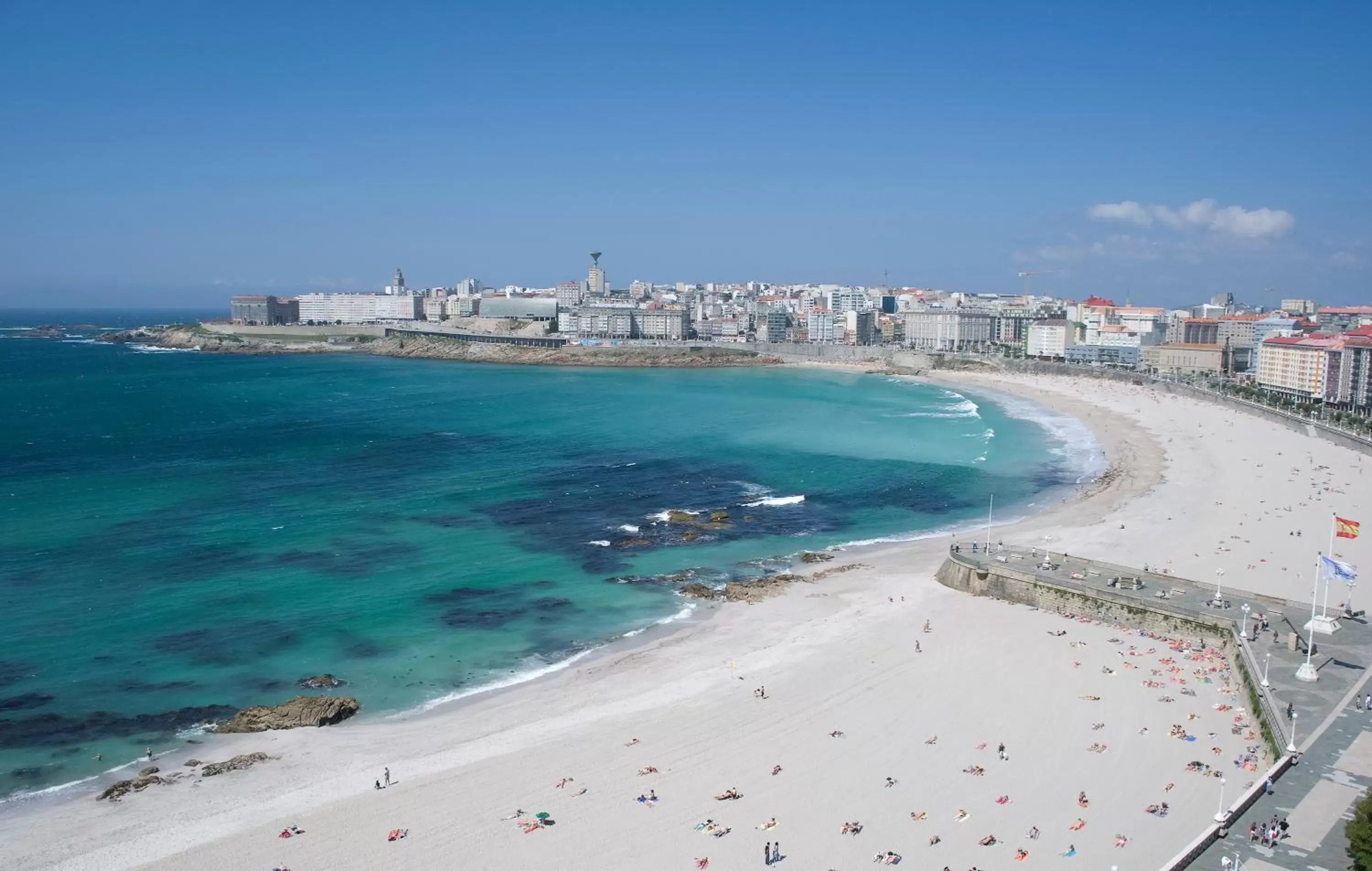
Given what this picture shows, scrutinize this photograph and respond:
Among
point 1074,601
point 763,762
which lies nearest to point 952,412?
point 1074,601

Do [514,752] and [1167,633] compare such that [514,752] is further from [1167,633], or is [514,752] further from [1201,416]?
[1201,416]

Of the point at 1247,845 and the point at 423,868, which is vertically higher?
the point at 1247,845

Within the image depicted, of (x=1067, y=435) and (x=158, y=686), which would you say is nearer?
(x=158, y=686)

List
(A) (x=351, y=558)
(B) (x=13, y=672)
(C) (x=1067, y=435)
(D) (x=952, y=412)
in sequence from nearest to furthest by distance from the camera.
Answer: (B) (x=13, y=672) < (A) (x=351, y=558) < (C) (x=1067, y=435) < (D) (x=952, y=412)

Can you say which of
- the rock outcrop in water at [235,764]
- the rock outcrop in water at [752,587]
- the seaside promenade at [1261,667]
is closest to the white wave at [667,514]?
the rock outcrop in water at [752,587]

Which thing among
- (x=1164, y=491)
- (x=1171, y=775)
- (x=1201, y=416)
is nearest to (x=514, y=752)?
(x=1171, y=775)

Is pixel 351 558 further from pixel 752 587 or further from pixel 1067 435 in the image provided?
pixel 1067 435

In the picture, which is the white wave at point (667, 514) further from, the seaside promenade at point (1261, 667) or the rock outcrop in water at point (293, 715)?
the rock outcrop in water at point (293, 715)

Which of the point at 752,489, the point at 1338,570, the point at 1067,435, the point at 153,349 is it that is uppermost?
the point at 153,349
